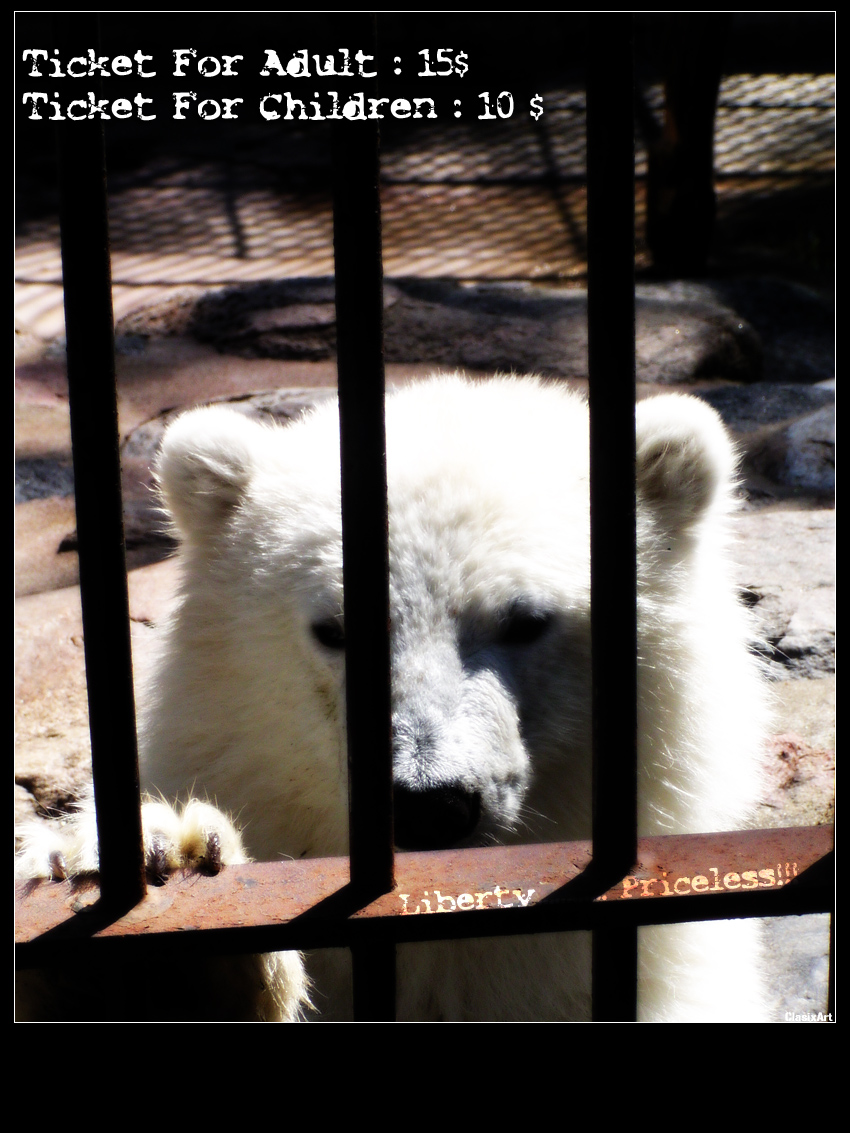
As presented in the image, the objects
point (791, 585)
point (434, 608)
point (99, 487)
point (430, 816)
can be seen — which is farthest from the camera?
point (791, 585)

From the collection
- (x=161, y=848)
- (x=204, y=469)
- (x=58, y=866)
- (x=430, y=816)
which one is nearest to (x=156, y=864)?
(x=161, y=848)

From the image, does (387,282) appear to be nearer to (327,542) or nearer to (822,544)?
(822,544)

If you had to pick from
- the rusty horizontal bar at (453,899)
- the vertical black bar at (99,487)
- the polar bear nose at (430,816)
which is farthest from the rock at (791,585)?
the vertical black bar at (99,487)

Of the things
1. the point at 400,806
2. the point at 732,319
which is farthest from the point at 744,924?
the point at 732,319

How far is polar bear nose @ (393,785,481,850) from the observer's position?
5.07 feet

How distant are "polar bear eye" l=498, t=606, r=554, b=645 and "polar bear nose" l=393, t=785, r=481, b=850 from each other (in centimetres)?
37

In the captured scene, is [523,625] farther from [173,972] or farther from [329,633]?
[173,972]

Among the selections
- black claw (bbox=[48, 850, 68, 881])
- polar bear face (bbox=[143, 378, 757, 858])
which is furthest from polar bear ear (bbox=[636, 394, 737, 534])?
black claw (bbox=[48, 850, 68, 881])

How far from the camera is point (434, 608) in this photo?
71.9 inches

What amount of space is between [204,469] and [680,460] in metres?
0.92

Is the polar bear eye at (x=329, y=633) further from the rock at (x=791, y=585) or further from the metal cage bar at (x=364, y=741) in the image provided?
the rock at (x=791, y=585)

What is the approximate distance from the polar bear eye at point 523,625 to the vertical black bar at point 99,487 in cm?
88
